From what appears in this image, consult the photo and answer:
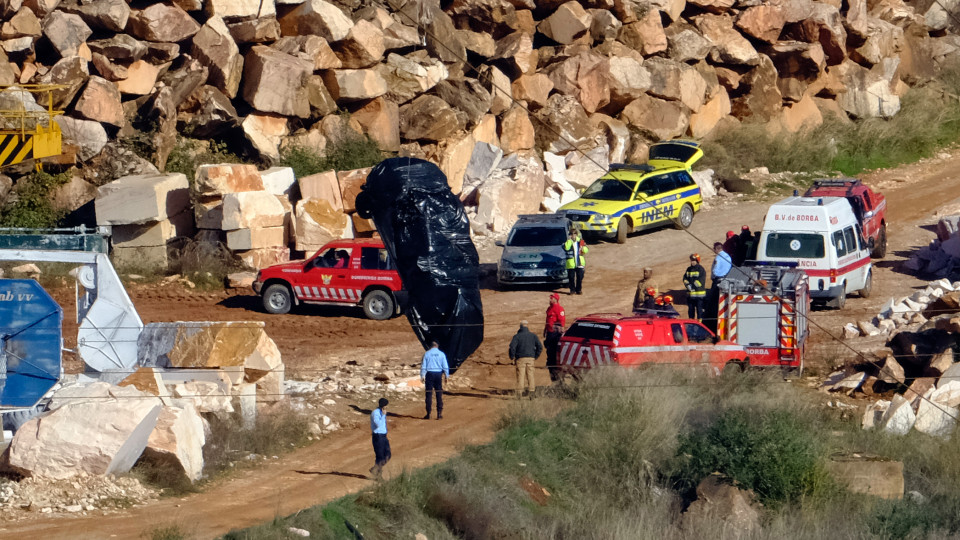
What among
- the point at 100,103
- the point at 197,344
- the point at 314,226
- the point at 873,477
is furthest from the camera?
the point at 100,103

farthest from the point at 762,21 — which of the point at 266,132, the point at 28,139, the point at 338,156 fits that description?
the point at 28,139

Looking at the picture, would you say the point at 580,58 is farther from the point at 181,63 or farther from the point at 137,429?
the point at 137,429

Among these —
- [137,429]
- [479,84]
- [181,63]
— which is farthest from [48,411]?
[479,84]

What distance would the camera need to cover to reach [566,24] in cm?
3606

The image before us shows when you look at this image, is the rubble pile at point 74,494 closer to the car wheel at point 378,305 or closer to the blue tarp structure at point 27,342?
the blue tarp structure at point 27,342

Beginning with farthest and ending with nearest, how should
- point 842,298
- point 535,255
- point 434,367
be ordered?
1. point 535,255
2. point 842,298
3. point 434,367

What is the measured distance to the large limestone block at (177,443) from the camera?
13648 mm

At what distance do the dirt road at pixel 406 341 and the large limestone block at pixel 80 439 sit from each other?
29.1 inches

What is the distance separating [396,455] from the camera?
50.8 feet

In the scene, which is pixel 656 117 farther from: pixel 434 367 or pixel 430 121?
pixel 434 367

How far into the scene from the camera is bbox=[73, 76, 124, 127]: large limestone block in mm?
27062

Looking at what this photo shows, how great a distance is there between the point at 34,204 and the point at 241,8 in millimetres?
7529

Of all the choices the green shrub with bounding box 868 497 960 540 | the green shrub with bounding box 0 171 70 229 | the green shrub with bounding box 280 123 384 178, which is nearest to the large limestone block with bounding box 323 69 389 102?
the green shrub with bounding box 280 123 384 178

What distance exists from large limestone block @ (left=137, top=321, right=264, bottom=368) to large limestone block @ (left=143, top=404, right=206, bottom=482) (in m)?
0.92
